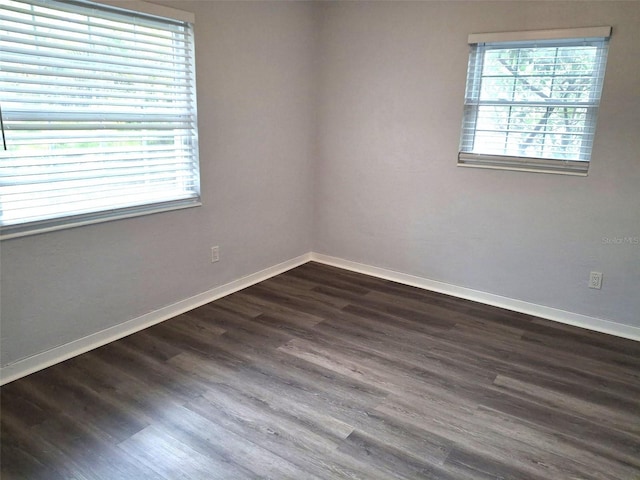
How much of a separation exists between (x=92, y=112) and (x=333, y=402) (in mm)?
2036

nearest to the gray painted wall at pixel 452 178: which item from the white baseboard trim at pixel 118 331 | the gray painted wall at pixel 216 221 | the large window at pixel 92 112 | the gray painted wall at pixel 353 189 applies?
the gray painted wall at pixel 353 189

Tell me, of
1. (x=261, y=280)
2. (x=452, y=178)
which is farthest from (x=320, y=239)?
(x=452, y=178)

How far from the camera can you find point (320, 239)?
4496 millimetres

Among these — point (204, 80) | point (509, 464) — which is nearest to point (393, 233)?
point (204, 80)

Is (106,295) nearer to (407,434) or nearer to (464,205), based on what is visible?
(407,434)

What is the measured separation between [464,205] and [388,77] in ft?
3.94

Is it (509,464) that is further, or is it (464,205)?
(464,205)

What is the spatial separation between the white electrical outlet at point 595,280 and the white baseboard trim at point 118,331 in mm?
2439

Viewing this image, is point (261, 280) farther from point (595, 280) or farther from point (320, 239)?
point (595, 280)

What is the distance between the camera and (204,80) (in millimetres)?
3139

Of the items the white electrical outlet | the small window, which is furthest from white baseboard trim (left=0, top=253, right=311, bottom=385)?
the white electrical outlet

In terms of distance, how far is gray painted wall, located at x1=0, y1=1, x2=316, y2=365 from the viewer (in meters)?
2.50

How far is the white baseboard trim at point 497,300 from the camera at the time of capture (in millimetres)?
3205

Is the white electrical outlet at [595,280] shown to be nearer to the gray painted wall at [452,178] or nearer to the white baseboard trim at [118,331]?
the gray painted wall at [452,178]
